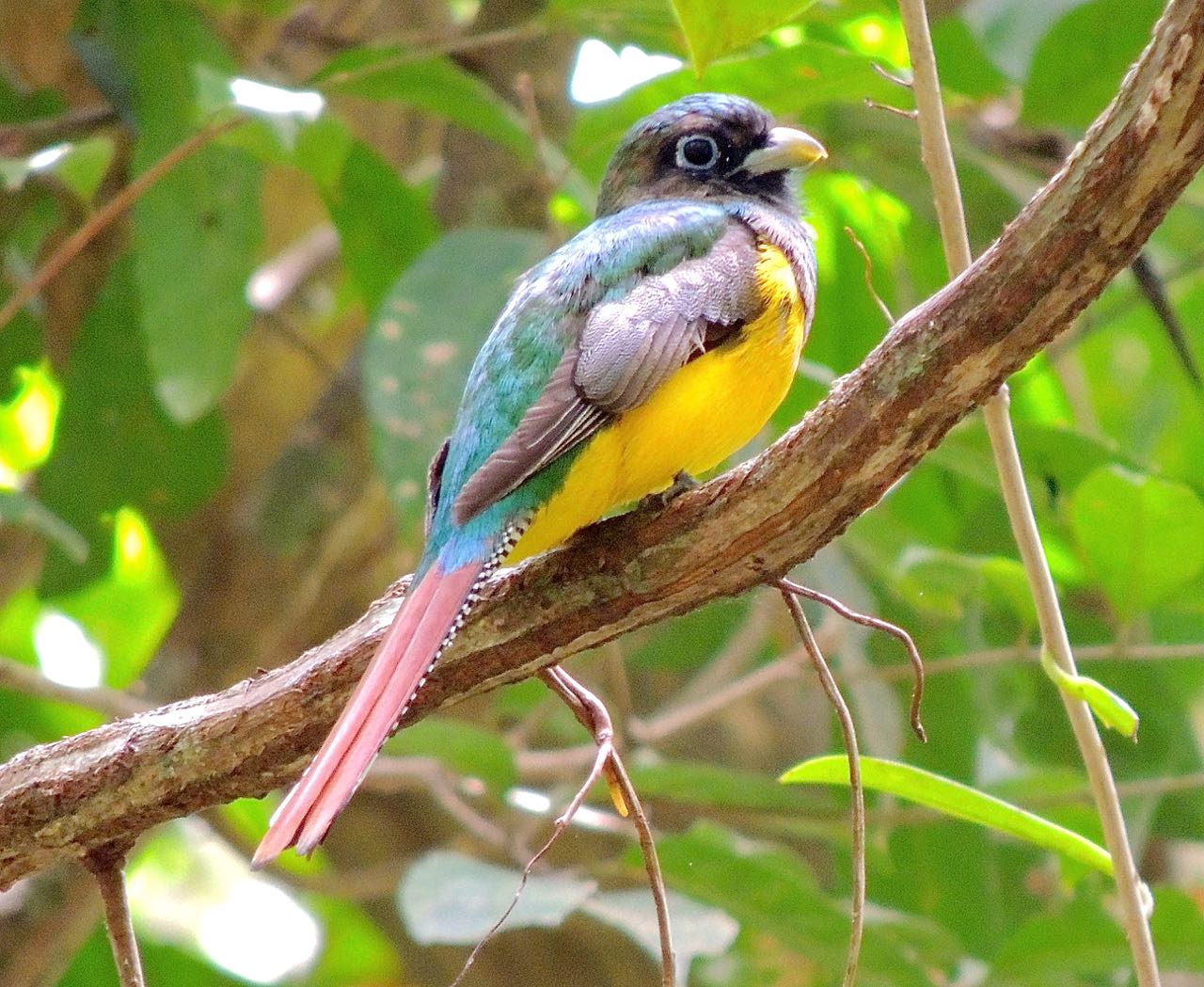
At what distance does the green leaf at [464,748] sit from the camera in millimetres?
3672

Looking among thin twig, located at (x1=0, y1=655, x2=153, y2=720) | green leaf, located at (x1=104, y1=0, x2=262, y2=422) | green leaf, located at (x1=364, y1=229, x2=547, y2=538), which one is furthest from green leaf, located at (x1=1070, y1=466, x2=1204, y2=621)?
thin twig, located at (x1=0, y1=655, x2=153, y2=720)

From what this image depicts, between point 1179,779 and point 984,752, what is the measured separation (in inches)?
37.1

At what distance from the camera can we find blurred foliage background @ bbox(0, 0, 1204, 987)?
11.4 ft

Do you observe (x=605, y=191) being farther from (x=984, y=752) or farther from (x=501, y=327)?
(x=984, y=752)

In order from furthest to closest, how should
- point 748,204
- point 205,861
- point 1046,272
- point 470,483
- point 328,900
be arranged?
point 205,861, point 328,900, point 748,204, point 470,483, point 1046,272

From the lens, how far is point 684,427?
8.70 feet

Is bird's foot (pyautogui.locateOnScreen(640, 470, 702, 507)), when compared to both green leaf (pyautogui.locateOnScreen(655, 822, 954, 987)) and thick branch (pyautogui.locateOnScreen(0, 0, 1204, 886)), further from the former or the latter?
green leaf (pyautogui.locateOnScreen(655, 822, 954, 987))

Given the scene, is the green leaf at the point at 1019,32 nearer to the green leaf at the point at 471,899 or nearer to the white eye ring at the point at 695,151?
the white eye ring at the point at 695,151

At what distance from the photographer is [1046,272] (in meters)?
1.87

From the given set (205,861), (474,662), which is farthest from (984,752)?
(205,861)

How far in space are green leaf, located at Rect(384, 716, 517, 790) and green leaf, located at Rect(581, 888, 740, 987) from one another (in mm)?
513

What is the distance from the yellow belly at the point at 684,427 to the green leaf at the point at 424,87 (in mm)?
1117

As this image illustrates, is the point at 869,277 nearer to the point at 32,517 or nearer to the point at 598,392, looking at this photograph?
the point at 598,392

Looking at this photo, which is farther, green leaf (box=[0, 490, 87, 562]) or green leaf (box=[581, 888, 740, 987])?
green leaf (box=[0, 490, 87, 562])
